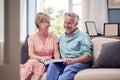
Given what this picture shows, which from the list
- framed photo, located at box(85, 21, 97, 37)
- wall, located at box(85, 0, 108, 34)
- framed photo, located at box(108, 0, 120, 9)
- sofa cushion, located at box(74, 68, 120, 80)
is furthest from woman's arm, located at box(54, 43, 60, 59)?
framed photo, located at box(108, 0, 120, 9)

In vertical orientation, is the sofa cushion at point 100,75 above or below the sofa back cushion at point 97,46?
below

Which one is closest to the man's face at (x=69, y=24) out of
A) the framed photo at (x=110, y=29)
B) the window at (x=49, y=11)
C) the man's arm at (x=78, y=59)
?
the man's arm at (x=78, y=59)

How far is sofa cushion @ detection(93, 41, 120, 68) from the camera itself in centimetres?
270

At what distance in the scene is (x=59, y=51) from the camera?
310 centimetres

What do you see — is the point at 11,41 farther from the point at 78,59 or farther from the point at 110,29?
the point at 110,29

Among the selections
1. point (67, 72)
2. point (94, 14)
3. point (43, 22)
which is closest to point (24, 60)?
point (43, 22)

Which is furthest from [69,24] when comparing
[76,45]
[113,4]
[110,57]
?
[113,4]

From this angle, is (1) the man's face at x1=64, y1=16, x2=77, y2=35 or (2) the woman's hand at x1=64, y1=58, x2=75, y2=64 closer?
(2) the woman's hand at x1=64, y1=58, x2=75, y2=64

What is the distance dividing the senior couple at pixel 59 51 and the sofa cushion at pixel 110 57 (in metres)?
0.15

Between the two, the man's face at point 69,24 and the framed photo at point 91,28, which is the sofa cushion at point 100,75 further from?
the framed photo at point 91,28

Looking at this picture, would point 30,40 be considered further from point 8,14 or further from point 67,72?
point 8,14

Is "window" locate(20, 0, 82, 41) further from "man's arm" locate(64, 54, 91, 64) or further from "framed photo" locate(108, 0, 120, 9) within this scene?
"man's arm" locate(64, 54, 91, 64)

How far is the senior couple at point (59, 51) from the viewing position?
2.79 m

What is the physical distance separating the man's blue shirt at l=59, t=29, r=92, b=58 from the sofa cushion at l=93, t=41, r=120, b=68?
16 cm
